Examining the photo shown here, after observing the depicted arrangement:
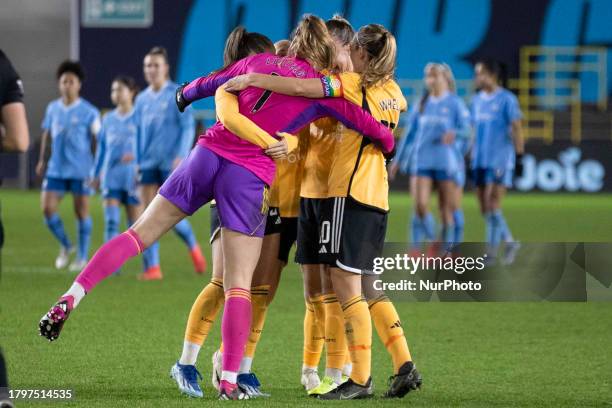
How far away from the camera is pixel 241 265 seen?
580 cm

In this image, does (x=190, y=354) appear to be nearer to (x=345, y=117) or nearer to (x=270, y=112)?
(x=270, y=112)

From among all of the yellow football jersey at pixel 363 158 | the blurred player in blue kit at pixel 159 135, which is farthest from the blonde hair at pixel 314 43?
the blurred player in blue kit at pixel 159 135

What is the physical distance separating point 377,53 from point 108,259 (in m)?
1.64

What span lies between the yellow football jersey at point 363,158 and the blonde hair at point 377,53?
0.17 ft

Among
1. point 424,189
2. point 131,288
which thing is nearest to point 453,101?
point 424,189

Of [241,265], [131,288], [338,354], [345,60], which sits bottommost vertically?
[131,288]

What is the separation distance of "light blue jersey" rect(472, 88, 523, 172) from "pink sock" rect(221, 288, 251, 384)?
26.2 ft

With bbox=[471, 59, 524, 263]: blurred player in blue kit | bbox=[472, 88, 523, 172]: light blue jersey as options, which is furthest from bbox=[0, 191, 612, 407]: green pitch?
bbox=[472, 88, 523, 172]: light blue jersey

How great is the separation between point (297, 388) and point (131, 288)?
513 centimetres

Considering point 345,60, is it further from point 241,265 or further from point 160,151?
point 160,151

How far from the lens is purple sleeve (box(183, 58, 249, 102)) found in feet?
19.2

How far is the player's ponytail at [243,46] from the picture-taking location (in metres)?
6.04

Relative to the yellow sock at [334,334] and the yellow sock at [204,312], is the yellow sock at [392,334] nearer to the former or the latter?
the yellow sock at [334,334]

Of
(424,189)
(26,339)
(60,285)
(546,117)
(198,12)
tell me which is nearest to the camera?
(26,339)
